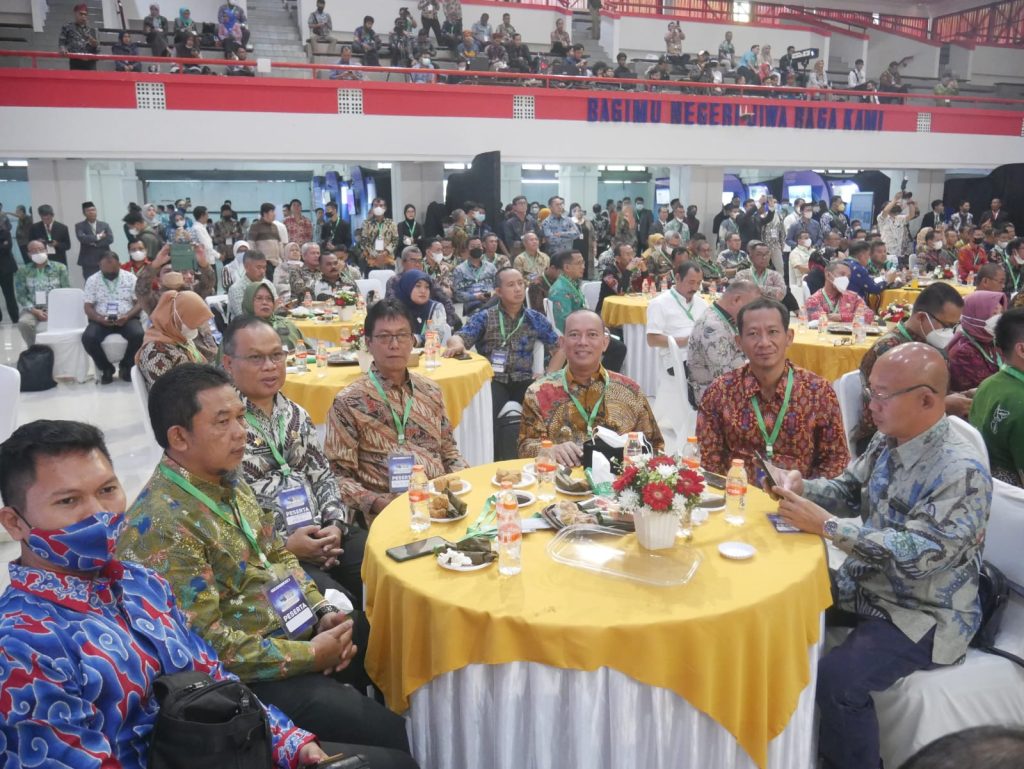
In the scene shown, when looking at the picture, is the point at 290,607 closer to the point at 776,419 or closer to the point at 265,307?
the point at 776,419

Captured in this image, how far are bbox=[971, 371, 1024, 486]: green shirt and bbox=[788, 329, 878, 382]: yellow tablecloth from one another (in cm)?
254

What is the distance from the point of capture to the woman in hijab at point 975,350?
14.4 feet

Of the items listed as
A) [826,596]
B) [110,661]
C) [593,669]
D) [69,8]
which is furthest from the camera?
[69,8]

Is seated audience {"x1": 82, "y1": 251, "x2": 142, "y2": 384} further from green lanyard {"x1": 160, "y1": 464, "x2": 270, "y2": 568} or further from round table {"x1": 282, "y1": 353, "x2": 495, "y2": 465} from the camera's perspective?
green lanyard {"x1": 160, "y1": 464, "x2": 270, "y2": 568}

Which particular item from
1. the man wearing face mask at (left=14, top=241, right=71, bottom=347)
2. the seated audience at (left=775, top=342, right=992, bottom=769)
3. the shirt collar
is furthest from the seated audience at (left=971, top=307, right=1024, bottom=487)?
the man wearing face mask at (left=14, top=241, right=71, bottom=347)

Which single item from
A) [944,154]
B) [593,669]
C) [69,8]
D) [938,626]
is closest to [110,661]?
[593,669]

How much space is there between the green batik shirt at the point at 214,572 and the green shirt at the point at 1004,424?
2799 mm

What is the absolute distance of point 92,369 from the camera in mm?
8797

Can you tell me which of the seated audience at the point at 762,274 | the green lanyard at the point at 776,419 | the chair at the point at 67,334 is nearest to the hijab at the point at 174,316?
the green lanyard at the point at 776,419

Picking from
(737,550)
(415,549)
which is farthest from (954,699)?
(415,549)

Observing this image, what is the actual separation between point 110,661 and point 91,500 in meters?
0.33

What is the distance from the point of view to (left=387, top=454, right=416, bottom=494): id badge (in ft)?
10.4

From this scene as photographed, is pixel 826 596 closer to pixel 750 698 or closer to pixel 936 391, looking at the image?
pixel 750 698

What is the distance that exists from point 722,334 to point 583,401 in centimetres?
192
